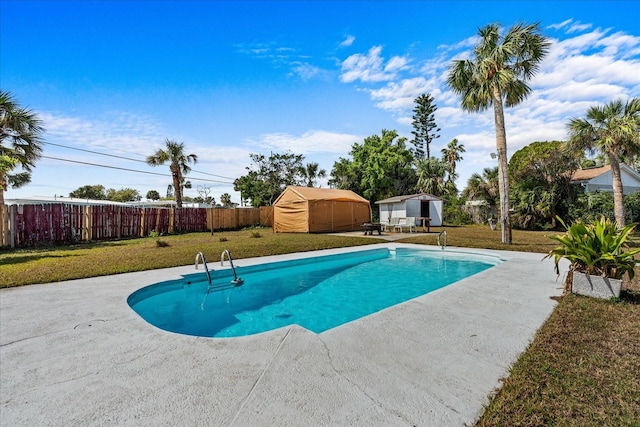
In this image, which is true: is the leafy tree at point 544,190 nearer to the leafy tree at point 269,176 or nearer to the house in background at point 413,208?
the house in background at point 413,208

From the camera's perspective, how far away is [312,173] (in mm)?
33531

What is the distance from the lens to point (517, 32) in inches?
400

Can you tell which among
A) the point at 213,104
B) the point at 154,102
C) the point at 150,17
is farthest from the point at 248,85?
the point at 154,102

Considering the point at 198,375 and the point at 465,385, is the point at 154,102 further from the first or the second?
the point at 465,385

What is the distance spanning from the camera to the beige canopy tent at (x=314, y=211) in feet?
57.7

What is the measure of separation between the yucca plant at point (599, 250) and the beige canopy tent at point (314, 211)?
13.7 metres

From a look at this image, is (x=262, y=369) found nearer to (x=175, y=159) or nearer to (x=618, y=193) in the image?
(x=618, y=193)

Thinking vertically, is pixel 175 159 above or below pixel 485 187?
above

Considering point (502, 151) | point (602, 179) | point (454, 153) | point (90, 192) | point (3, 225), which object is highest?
point (454, 153)

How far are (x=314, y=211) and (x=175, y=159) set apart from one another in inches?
443

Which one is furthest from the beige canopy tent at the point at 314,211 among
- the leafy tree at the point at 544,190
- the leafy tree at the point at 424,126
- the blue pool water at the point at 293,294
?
the leafy tree at the point at 424,126

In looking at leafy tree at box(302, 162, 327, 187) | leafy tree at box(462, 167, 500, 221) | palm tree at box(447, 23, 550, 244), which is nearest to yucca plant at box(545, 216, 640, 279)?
palm tree at box(447, 23, 550, 244)

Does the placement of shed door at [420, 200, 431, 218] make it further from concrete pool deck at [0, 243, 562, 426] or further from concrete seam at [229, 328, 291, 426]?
concrete seam at [229, 328, 291, 426]

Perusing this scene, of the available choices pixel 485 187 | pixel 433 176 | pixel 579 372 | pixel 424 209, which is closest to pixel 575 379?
pixel 579 372
